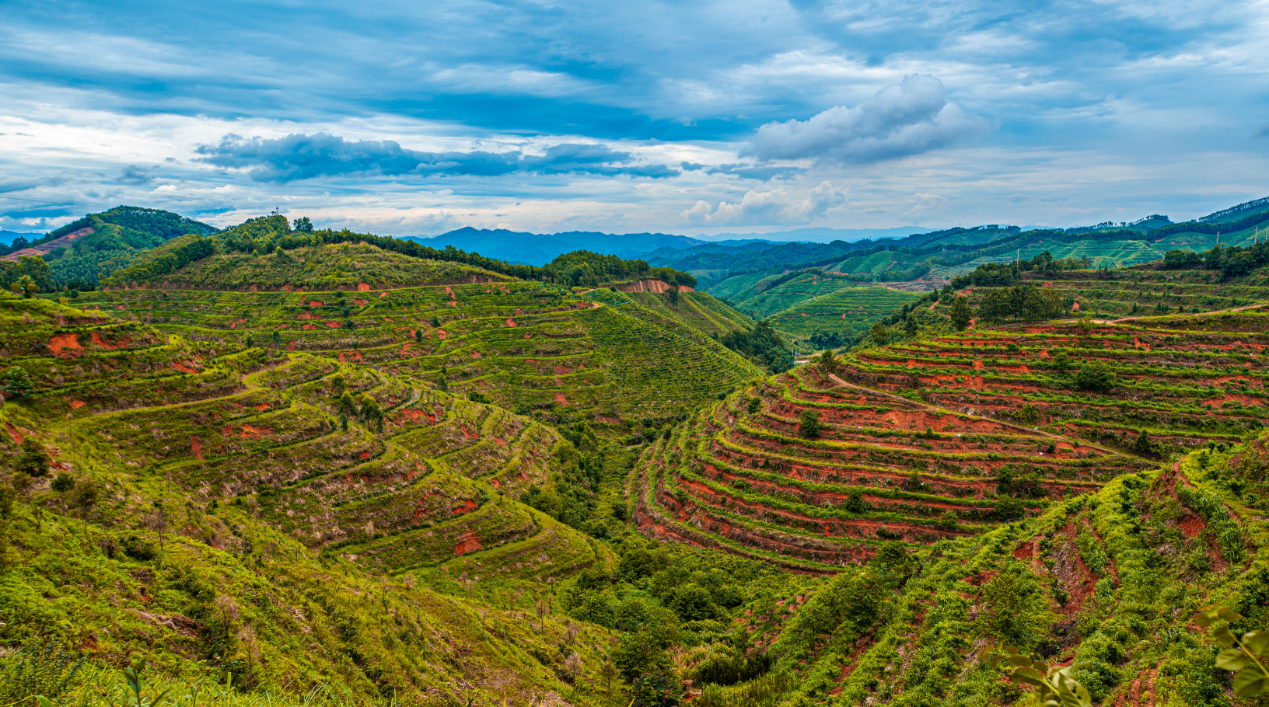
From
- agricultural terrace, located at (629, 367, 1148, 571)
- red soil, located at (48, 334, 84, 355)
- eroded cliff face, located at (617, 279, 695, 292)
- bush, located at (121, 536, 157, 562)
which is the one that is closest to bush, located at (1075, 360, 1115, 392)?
agricultural terrace, located at (629, 367, 1148, 571)

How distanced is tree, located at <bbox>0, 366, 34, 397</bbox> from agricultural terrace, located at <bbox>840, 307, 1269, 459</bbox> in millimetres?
72776

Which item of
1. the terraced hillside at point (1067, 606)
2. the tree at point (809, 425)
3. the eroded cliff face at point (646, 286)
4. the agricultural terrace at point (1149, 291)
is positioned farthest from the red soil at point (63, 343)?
the eroded cliff face at point (646, 286)

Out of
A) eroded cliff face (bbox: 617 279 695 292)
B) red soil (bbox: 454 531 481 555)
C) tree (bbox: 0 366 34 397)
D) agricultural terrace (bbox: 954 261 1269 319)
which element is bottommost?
red soil (bbox: 454 531 481 555)

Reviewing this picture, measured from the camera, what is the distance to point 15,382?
124ft

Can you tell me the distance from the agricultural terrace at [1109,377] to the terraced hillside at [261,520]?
136ft

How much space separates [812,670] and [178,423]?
1781 inches

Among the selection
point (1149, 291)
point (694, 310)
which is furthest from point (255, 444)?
point (694, 310)

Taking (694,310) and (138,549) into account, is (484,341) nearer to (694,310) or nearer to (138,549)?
(694,310)

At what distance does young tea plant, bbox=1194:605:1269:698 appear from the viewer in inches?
116

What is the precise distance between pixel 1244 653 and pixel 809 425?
58.3 meters

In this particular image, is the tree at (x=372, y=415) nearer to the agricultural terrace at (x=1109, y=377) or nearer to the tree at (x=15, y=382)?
the tree at (x=15, y=382)

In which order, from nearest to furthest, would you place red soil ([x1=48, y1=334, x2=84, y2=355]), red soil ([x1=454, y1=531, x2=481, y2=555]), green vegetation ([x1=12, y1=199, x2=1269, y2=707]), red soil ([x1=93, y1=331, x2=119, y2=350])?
green vegetation ([x1=12, y1=199, x2=1269, y2=707])
red soil ([x1=48, y1=334, x2=84, y2=355])
red soil ([x1=93, y1=331, x2=119, y2=350])
red soil ([x1=454, y1=531, x2=481, y2=555])

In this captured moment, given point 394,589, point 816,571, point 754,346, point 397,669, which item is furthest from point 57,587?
point 754,346

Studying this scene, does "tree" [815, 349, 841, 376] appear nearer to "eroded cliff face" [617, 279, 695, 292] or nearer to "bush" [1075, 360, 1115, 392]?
"bush" [1075, 360, 1115, 392]
